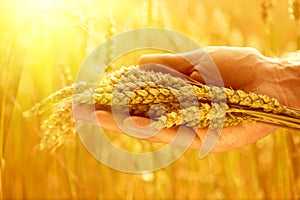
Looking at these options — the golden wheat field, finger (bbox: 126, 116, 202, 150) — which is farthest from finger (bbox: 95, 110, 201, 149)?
the golden wheat field

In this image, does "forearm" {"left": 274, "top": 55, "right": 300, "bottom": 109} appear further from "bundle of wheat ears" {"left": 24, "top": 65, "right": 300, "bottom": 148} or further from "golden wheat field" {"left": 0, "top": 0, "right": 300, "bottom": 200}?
"bundle of wheat ears" {"left": 24, "top": 65, "right": 300, "bottom": 148}

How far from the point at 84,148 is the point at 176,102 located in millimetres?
756

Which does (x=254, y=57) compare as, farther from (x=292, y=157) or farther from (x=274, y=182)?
(x=274, y=182)

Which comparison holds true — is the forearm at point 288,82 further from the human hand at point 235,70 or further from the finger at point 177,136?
the finger at point 177,136

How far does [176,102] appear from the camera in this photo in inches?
37.7

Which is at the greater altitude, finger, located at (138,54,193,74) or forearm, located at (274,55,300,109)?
finger, located at (138,54,193,74)

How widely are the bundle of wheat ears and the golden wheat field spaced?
0.22 meters

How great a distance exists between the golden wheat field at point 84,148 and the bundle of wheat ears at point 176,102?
22cm

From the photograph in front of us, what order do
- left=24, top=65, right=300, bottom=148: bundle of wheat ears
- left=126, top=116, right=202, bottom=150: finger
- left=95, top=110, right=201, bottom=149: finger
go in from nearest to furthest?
1. left=24, top=65, right=300, bottom=148: bundle of wheat ears
2. left=95, top=110, right=201, bottom=149: finger
3. left=126, top=116, right=202, bottom=150: finger

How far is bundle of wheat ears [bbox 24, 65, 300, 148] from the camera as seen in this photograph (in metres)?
0.92

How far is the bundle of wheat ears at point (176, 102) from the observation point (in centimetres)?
92

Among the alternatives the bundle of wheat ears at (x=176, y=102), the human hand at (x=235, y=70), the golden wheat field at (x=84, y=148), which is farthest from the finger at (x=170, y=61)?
the bundle of wheat ears at (x=176, y=102)

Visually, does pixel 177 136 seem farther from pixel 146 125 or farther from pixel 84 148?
pixel 84 148

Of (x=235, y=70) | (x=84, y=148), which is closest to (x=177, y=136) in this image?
(x=235, y=70)
